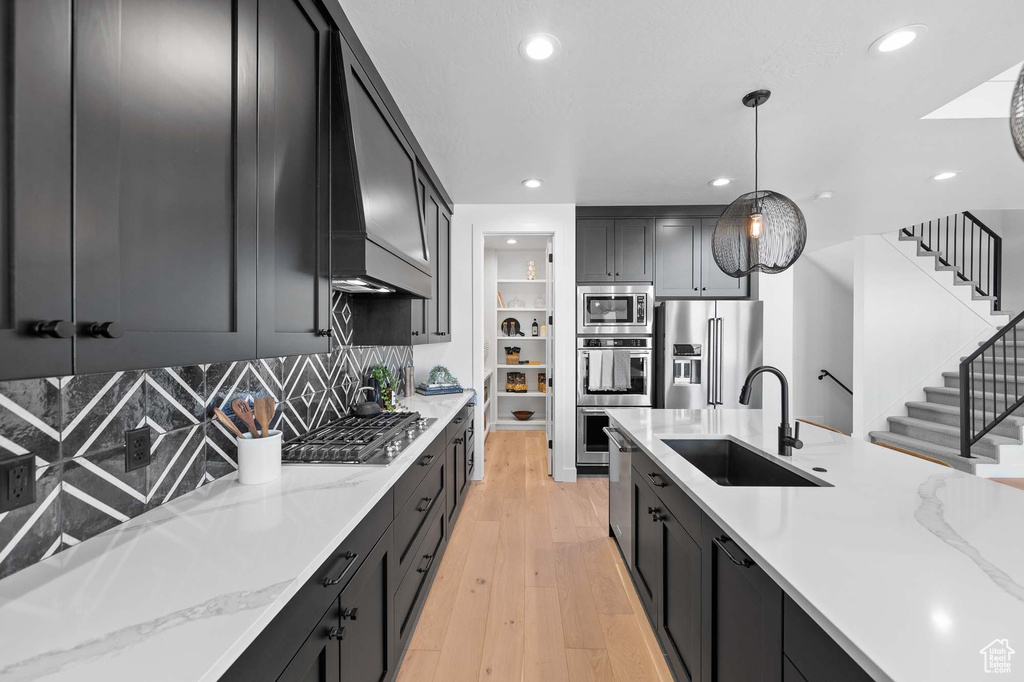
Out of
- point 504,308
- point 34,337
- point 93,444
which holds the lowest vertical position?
point 93,444

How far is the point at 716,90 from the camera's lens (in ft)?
7.17

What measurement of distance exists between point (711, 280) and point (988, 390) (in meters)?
3.63

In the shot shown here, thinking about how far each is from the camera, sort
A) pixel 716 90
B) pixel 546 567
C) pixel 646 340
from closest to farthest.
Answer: pixel 716 90
pixel 546 567
pixel 646 340

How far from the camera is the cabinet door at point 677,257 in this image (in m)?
4.16

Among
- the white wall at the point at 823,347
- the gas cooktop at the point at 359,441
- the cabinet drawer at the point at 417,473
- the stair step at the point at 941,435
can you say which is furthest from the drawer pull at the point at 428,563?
the white wall at the point at 823,347

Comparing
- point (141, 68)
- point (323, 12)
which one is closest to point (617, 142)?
point (323, 12)

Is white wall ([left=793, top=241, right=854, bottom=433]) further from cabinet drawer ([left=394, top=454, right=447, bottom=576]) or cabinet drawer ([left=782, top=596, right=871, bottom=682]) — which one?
cabinet drawer ([left=782, top=596, right=871, bottom=682])

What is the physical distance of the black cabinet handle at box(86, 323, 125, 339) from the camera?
659mm

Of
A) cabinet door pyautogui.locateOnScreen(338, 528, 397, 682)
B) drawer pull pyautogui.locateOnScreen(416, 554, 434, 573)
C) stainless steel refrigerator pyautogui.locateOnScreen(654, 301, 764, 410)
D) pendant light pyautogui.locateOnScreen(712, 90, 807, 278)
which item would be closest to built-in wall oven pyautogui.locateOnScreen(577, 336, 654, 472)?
stainless steel refrigerator pyautogui.locateOnScreen(654, 301, 764, 410)

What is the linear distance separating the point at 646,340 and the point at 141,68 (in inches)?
152

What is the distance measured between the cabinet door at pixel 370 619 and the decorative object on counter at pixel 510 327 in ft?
14.5

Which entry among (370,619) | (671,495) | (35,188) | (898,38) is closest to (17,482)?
(35,188)

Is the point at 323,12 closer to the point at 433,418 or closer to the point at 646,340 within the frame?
the point at 433,418

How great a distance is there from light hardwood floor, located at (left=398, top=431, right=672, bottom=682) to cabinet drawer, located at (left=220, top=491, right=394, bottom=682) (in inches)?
34.1
